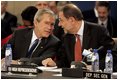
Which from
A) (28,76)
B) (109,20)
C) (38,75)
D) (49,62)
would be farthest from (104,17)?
(28,76)

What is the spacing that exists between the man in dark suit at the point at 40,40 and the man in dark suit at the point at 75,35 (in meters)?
0.10

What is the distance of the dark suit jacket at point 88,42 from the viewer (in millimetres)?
3551

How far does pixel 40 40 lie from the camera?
358cm

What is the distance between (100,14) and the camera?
202 inches

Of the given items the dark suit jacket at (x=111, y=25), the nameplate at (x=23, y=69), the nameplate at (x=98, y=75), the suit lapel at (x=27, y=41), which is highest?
the dark suit jacket at (x=111, y=25)

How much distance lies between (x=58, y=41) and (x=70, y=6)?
1.18 feet

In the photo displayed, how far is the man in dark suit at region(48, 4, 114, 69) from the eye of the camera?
11.6 ft

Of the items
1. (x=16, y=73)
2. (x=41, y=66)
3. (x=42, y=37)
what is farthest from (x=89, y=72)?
(x=42, y=37)

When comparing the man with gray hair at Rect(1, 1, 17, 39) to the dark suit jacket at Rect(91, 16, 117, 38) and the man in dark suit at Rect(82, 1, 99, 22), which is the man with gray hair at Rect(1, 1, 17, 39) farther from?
the dark suit jacket at Rect(91, 16, 117, 38)

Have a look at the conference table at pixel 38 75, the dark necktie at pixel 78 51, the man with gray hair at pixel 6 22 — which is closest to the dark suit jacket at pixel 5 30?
the man with gray hair at pixel 6 22

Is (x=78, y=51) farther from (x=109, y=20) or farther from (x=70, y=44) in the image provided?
(x=109, y=20)

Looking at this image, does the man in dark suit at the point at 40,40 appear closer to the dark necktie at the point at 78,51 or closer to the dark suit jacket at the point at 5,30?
the dark necktie at the point at 78,51

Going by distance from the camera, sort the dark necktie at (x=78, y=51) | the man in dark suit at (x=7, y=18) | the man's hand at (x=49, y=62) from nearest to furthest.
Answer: the man's hand at (x=49, y=62)
the dark necktie at (x=78, y=51)
the man in dark suit at (x=7, y=18)

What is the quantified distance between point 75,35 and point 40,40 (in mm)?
339
